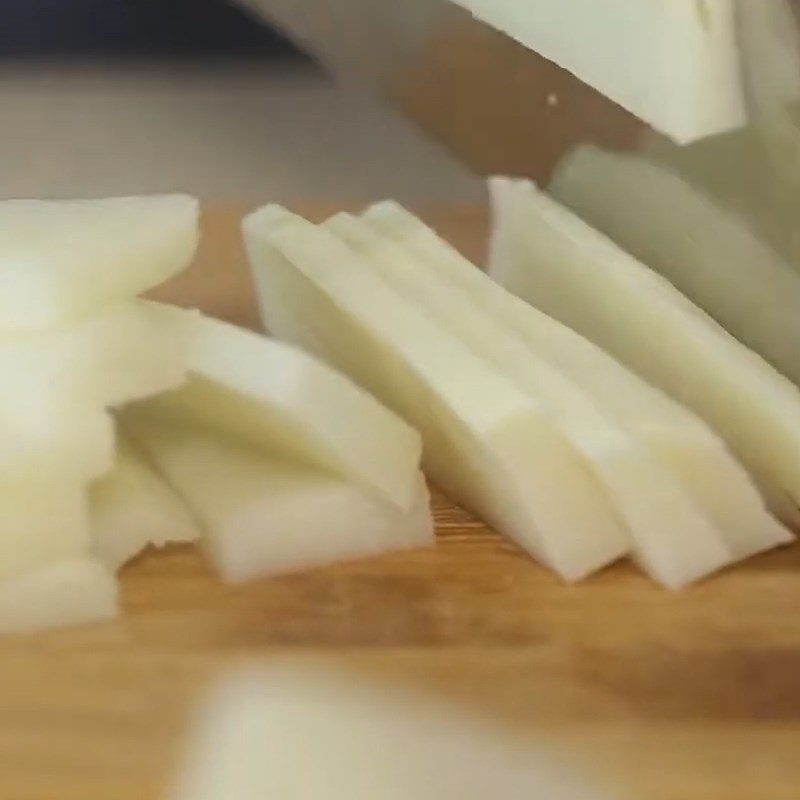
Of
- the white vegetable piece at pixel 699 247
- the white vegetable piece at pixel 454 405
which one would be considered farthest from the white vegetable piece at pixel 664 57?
the white vegetable piece at pixel 454 405

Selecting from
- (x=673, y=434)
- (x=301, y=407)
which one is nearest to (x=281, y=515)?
(x=301, y=407)

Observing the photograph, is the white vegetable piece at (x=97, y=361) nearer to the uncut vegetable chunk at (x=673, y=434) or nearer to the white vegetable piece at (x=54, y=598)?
the white vegetable piece at (x=54, y=598)

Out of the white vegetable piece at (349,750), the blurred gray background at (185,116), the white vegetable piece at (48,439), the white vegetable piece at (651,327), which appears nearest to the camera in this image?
the white vegetable piece at (349,750)

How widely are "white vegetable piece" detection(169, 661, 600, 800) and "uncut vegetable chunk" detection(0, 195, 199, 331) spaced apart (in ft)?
0.93

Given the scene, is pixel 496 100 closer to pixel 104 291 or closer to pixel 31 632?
pixel 104 291

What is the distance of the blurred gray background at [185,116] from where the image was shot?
179cm

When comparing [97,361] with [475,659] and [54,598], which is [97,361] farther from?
[475,659]

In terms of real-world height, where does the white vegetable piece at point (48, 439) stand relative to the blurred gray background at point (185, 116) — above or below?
above

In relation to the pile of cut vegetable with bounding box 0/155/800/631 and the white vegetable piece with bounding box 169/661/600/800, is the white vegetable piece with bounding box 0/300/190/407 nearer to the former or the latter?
the pile of cut vegetable with bounding box 0/155/800/631

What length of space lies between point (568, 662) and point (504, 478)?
15 centimetres

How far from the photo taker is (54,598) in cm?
93

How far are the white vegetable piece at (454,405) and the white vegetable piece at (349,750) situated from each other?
19 cm

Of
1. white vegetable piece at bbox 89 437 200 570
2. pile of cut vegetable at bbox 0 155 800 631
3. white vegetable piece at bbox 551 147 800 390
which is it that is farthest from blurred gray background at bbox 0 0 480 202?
white vegetable piece at bbox 89 437 200 570

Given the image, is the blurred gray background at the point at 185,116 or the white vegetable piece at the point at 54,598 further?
the blurred gray background at the point at 185,116
